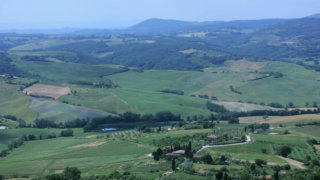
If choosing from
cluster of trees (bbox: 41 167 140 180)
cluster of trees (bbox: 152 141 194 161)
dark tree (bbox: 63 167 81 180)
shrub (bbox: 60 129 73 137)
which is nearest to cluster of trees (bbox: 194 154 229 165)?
cluster of trees (bbox: 152 141 194 161)

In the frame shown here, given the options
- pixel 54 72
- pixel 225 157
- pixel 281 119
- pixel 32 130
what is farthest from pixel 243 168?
pixel 54 72

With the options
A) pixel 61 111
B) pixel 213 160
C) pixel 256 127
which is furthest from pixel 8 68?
pixel 213 160

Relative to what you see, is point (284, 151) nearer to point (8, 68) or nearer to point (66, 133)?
point (66, 133)

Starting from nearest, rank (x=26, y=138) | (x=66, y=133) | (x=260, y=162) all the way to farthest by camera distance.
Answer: (x=260, y=162) → (x=26, y=138) → (x=66, y=133)

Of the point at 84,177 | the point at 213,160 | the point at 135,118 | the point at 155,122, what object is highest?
the point at 213,160

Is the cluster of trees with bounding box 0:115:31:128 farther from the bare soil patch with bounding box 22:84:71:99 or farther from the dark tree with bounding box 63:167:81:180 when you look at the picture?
the dark tree with bounding box 63:167:81:180

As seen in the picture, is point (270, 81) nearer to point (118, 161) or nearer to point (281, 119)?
point (281, 119)

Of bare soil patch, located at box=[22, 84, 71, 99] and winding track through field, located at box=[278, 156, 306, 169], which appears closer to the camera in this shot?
winding track through field, located at box=[278, 156, 306, 169]

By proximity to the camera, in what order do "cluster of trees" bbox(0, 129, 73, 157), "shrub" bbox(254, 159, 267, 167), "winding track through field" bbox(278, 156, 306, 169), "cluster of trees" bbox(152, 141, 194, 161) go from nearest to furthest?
"winding track through field" bbox(278, 156, 306, 169) → "shrub" bbox(254, 159, 267, 167) → "cluster of trees" bbox(152, 141, 194, 161) → "cluster of trees" bbox(0, 129, 73, 157)
